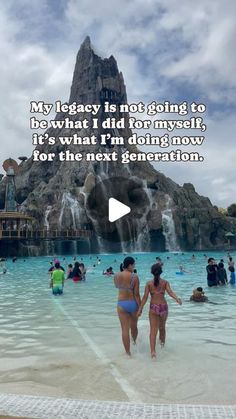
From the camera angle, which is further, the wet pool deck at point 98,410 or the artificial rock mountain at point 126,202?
the artificial rock mountain at point 126,202

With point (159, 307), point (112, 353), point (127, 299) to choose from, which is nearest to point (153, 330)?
point (159, 307)

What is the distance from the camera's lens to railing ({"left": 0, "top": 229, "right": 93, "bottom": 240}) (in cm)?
7288

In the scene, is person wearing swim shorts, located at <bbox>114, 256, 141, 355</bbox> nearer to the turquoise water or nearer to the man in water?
the turquoise water

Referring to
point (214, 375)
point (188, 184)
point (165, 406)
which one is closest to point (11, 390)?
point (165, 406)

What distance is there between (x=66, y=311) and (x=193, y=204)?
9480cm

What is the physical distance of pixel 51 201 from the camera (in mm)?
92500

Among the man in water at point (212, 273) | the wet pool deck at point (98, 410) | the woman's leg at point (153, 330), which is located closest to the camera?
the wet pool deck at point (98, 410)

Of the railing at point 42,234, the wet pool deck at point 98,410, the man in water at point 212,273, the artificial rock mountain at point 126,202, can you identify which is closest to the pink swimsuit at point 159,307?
the wet pool deck at point 98,410

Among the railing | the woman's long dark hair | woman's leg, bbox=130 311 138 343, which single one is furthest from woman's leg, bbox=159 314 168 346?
the railing

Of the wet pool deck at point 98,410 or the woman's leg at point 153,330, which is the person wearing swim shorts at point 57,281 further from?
the wet pool deck at point 98,410

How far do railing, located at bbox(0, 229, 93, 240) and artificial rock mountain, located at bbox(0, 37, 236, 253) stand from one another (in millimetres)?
3051

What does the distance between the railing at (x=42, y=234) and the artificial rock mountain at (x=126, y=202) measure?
3.05 m

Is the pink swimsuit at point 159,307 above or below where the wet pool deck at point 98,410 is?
above

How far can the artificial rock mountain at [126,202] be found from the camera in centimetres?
8662
